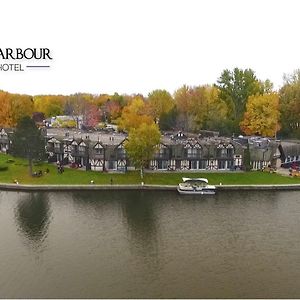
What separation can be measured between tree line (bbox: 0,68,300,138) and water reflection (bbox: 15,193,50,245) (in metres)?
→ 29.9

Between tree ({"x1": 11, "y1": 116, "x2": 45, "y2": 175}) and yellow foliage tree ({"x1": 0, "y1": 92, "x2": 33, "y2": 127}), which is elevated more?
yellow foliage tree ({"x1": 0, "y1": 92, "x2": 33, "y2": 127})

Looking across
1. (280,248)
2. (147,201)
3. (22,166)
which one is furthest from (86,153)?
(280,248)

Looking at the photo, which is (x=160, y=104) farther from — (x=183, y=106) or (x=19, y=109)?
(x=19, y=109)

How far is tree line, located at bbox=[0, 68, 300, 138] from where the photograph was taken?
8081cm

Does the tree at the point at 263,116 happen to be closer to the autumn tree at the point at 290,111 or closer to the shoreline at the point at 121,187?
the autumn tree at the point at 290,111

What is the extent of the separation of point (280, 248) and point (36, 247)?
2031 centimetres

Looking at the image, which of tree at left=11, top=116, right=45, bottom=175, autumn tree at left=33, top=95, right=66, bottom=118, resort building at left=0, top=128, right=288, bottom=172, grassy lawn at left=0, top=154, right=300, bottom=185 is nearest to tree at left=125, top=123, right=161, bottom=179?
grassy lawn at left=0, top=154, right=300, bottom=185

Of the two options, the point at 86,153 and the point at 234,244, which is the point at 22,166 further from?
the point at 234,244

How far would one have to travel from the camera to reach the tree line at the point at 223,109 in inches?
3182

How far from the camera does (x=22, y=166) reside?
206ft

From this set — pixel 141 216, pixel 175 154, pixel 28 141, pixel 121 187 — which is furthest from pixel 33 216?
pixel 175 154

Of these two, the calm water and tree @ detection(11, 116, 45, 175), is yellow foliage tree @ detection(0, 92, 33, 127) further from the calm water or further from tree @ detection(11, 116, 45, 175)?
the calm water

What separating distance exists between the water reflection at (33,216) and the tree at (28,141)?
909 cm

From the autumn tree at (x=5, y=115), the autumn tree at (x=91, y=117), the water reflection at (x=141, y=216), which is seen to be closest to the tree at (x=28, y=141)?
the water reflection at (x=141, y=216)
